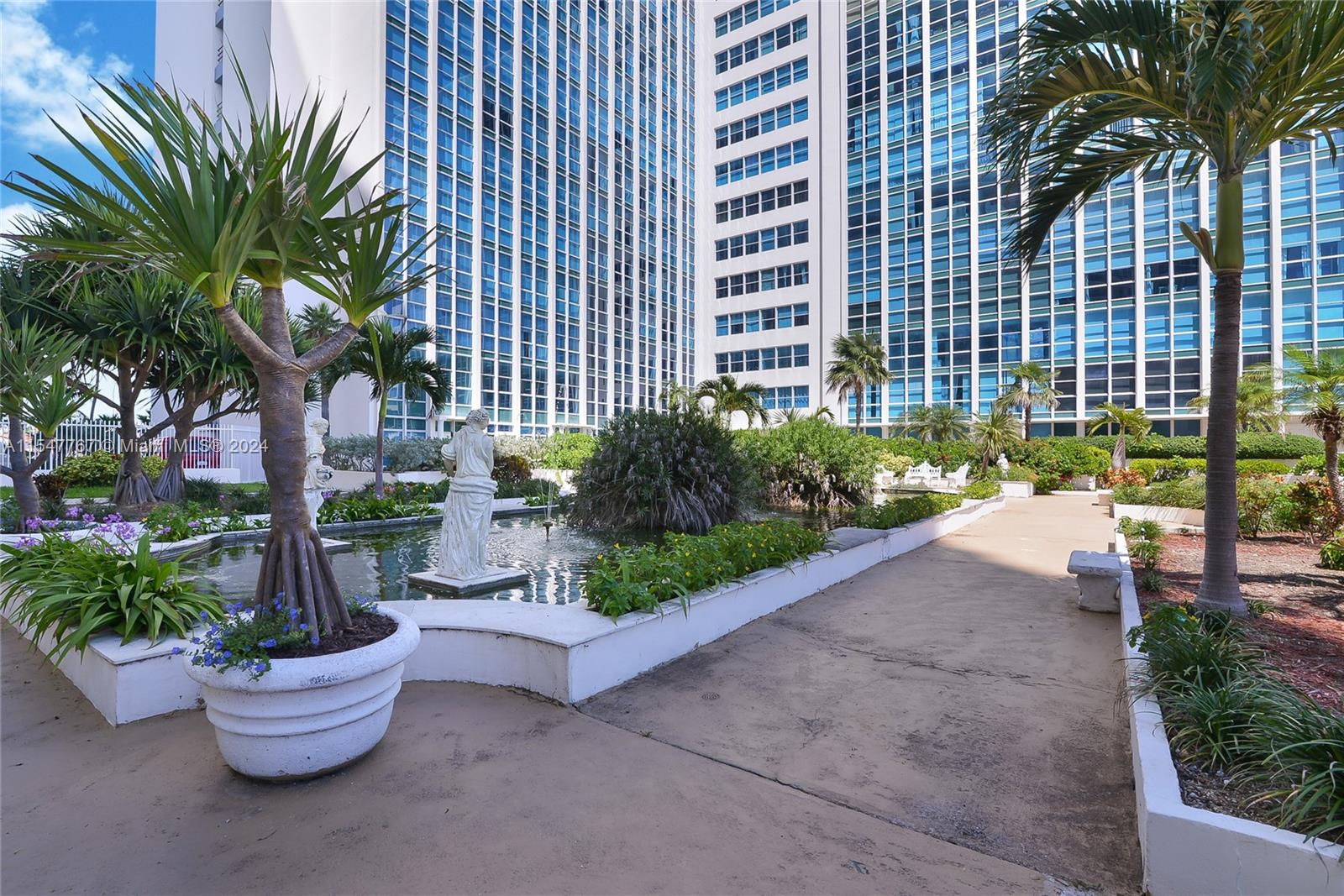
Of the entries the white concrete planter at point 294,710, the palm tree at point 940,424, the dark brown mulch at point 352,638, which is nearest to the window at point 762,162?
the palm tree at point 940,424

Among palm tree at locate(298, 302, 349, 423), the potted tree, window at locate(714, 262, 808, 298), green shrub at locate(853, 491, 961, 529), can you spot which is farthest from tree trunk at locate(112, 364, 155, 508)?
window at locate(714, 262, 808, 298)

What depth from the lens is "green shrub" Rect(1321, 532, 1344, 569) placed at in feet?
26.2

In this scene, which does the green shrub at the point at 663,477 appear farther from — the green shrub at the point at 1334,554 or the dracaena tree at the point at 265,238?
the green shrub at the point at 1334,554

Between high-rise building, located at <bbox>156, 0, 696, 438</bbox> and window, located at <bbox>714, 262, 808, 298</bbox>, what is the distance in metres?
4.78

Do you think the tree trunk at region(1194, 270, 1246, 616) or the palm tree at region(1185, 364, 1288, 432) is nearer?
the tree trunk at region(1194, 270, 1246, 616)

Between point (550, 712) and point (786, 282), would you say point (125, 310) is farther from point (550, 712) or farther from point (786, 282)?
point (786, 282)

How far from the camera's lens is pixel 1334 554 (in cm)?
802

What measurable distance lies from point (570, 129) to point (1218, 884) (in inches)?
1710

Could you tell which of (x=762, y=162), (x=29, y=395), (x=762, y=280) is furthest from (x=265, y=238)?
(x=762, y=162)

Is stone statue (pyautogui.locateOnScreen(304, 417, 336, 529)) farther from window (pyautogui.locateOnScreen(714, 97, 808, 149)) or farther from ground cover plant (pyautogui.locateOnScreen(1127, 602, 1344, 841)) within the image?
window (pyautogui.locateOnScreen(714, 97, 808, 149))

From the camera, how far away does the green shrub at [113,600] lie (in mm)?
4133

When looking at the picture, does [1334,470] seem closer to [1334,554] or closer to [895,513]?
→ [1334,554]

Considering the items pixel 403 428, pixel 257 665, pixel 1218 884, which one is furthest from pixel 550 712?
pixel 403 428

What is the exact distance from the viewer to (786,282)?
1681 inches
